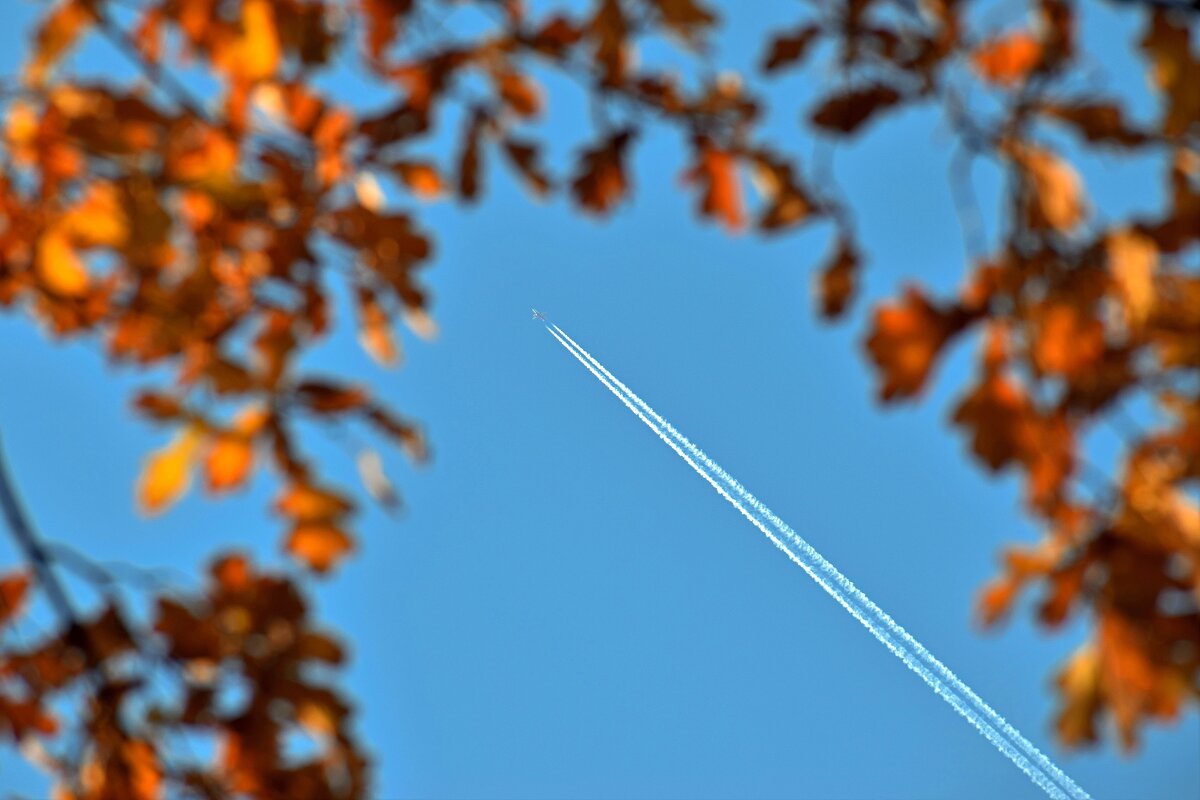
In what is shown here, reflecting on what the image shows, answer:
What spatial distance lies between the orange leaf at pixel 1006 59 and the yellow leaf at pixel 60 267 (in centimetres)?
183

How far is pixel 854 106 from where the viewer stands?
297 cm

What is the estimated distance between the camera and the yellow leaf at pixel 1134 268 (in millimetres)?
2312

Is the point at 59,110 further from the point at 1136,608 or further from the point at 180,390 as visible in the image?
the point at 1136,608

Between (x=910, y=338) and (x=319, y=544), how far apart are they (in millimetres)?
1288

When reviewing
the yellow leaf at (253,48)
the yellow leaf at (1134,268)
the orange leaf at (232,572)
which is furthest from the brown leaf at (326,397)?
the yellow leaf at (1134,268)

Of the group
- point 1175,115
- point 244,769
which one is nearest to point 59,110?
point 244,769

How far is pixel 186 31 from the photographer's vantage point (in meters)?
3.16

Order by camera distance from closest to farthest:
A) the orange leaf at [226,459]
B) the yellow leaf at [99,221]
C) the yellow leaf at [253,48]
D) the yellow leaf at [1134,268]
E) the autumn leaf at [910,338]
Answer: the yellow leaf at [1134,268], the autumn leaf at [910,338], the yellow leaf at [99,221], the orange leaf at [226,459], the yellow leaf at [253,48]

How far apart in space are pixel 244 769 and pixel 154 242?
105cm

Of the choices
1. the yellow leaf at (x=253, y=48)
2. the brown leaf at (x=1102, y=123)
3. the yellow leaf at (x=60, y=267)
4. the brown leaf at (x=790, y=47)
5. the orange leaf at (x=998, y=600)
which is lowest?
the orange leaf at (x=998, y=600)

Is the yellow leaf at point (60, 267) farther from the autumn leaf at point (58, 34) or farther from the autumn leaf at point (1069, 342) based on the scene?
the autumn leaf at point (1069, 342)

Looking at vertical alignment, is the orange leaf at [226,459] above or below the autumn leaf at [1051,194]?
below

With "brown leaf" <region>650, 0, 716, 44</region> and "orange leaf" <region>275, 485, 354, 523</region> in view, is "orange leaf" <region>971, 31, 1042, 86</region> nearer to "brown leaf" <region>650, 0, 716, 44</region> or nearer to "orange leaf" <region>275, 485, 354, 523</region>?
"brown leaf" <region>650, 0, 716, 44</region>

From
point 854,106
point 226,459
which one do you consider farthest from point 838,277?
point 226,459
